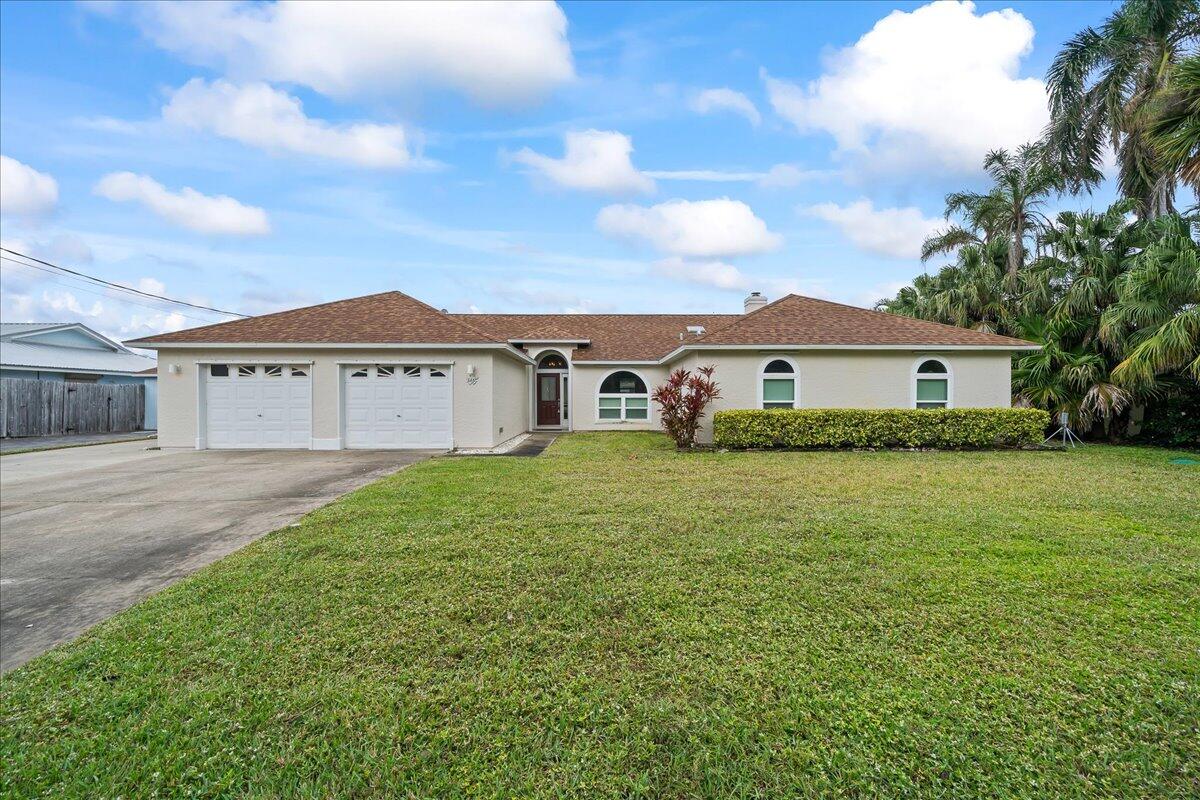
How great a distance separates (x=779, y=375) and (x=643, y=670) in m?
12.8

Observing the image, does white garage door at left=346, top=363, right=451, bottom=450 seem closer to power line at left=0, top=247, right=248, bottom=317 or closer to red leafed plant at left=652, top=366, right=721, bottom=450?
red leafed plant at left=652, top=366, right=721, bottom=450

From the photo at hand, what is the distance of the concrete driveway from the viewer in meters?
4.34

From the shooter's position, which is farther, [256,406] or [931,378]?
[931,378]

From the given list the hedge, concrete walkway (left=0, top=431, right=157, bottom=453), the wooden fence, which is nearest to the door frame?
the hedge

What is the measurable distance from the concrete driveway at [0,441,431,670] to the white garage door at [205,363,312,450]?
124 centimetres

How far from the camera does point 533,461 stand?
38.3 feet

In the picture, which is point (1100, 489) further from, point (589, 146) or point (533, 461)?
point (589, 146)

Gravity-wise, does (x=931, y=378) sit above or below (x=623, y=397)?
above

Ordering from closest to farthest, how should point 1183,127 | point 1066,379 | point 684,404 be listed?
point 1183,127 < point 684,404 < point 1066,379

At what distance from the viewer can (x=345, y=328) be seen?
14.8 meters

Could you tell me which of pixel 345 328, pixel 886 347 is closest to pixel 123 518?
pixel 345 328

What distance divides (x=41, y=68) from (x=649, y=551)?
679 inches

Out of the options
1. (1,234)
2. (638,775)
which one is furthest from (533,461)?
(1,234)

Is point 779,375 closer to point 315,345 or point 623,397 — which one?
point 623,397
